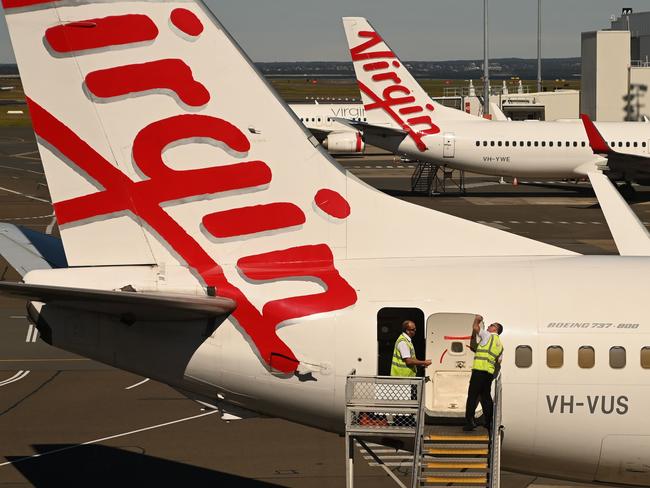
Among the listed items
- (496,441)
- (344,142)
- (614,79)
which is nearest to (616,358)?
(496,441)

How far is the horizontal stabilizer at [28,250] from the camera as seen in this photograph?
1625cm

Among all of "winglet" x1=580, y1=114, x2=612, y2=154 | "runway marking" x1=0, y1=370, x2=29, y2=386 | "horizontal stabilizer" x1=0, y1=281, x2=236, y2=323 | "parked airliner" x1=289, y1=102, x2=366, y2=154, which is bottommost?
"runway marking" x1=0, y1=370, x2=29, y2=386

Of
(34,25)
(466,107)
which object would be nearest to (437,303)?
(34,25)

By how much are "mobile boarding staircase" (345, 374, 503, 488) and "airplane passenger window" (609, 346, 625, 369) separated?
1487 mm

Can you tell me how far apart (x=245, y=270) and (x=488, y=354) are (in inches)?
138

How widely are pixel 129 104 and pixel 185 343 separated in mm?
3299

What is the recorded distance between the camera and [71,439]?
22859 mm

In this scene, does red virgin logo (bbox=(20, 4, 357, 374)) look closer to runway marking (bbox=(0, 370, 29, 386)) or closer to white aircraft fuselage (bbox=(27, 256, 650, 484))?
white aircraft fuselage (bbox=(27, 256, 650, 484))

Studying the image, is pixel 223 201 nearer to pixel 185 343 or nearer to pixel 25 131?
pixel 185 343

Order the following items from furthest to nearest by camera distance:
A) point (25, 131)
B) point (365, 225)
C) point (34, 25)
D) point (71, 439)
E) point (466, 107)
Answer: point (25, 131) < point (466, 107) < point (71, 439) < point (365, 225) < point (34, 25)

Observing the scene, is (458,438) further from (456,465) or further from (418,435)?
(418,435)

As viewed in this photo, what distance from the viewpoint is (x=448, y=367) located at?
16.0 m

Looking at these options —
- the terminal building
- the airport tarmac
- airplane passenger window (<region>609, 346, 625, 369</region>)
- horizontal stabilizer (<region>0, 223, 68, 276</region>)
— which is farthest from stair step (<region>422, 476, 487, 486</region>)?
the terminal building

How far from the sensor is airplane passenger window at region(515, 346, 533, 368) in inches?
594
